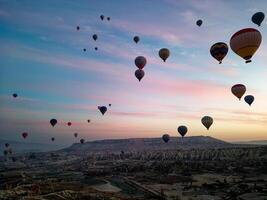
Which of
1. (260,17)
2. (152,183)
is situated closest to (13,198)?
(152,183)

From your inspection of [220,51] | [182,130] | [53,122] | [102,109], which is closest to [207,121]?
[182,130]

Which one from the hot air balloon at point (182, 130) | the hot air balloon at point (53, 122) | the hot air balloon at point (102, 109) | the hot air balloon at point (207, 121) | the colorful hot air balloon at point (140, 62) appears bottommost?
the hot air balloon at point (182, 130)

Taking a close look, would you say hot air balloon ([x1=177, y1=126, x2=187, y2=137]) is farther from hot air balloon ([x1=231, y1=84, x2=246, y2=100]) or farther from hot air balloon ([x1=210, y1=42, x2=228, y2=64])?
hot air balloon ([x1=210, y1=42, x2=228, y2=64])

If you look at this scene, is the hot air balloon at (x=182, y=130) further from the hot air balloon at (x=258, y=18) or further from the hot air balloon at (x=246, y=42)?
the hot air balloon at (x=258, y=18)

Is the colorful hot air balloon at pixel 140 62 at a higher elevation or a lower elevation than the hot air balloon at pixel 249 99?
higher

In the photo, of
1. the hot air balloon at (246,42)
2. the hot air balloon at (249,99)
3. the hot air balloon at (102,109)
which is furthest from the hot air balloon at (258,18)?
the hot air balloon at (102,109)

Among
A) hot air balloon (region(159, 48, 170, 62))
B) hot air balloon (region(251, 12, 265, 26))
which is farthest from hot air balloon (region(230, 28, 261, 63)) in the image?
hot air balloon (region(159, 48, 170, 62))

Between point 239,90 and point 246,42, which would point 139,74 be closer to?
point 239,90
